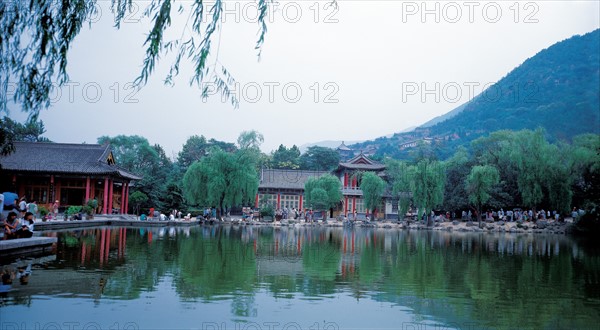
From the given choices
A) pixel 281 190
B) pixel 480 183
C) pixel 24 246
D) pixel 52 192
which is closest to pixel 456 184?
pixel 480 183

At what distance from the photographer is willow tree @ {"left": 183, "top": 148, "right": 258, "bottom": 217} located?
102ft

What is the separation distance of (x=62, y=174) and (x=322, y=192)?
16.9 m

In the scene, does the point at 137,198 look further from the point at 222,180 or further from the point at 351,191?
the point at 351,191

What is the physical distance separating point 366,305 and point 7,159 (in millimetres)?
Answer: 28109

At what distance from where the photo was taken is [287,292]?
8336 mm

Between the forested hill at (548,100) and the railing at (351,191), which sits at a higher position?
the forested hill at (548,100)

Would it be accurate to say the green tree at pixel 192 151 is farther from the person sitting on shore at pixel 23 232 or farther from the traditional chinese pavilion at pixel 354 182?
the person sitting on shore at pixel 23 232

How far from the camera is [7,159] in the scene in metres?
29.7

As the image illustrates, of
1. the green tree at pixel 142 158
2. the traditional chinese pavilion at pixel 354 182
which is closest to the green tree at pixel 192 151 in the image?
the green tree at pixel 142 158

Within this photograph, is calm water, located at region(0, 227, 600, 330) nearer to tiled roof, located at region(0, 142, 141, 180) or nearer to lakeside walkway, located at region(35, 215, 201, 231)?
lakeside walkway, located at region(35, 215, 201, 231)

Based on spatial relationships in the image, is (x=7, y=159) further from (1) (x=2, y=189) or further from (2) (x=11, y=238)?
(2) (x=11, y=238)

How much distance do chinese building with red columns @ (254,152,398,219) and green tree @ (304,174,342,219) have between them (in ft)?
23.0

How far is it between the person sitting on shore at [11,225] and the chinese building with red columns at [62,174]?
57.1 ft

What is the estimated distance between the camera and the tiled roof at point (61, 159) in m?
29.5
